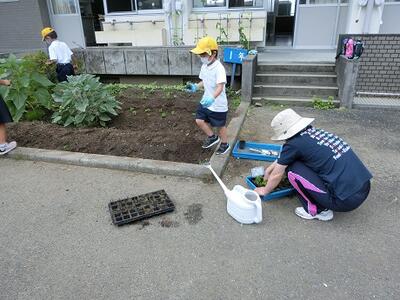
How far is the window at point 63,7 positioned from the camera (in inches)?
446

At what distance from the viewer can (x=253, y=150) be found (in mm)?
4281

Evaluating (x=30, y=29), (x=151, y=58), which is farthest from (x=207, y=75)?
(x=30, y=29)

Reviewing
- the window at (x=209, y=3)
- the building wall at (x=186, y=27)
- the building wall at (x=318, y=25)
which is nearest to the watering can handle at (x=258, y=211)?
the building wall at (x=186, y=27)

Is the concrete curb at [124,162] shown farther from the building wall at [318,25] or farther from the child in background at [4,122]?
the building wall at [318,25]

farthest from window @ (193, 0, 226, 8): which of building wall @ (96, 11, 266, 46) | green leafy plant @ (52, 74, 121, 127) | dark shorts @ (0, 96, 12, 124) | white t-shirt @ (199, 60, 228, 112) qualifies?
dark shorts @ (0, 96, 12, 124)

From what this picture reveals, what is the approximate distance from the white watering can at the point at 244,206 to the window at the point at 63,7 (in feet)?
37.2

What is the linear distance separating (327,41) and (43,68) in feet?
24.7

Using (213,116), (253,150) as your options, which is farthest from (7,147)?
(253,150)

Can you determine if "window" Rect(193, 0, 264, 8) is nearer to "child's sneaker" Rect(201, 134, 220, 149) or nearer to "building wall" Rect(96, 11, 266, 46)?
"building wall" Rect(96, 11, 266, 46)

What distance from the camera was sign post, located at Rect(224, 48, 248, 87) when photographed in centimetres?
657

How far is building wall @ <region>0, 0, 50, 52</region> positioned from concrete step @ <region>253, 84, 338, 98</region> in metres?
9.26

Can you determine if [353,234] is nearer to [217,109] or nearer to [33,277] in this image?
[217,109]

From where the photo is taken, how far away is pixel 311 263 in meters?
2.41

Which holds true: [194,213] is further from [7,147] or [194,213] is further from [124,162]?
[7,147]
